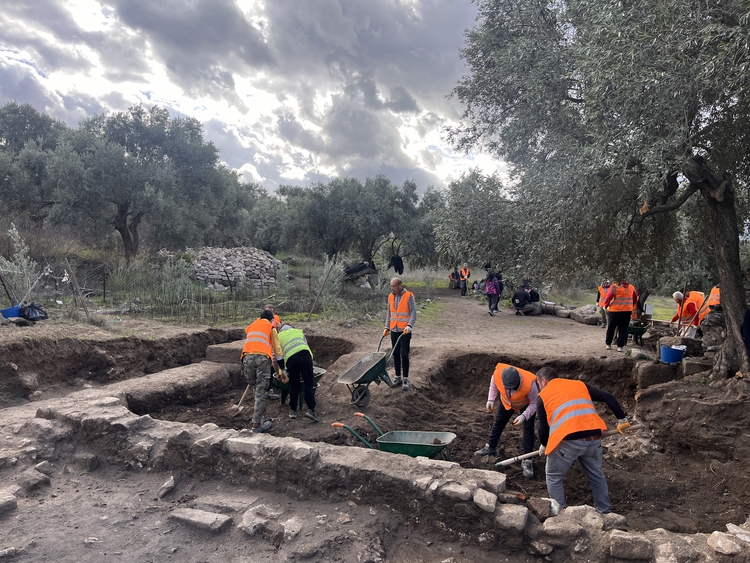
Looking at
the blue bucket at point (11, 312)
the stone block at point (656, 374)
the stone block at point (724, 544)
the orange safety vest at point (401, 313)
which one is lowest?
the stone block at point (724, 544)

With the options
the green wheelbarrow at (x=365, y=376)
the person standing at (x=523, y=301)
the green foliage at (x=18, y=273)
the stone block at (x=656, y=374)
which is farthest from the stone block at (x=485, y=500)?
the person standing at (x=523, y=301)

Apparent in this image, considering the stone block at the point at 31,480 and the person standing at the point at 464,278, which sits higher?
the person standing at the point at 464,278

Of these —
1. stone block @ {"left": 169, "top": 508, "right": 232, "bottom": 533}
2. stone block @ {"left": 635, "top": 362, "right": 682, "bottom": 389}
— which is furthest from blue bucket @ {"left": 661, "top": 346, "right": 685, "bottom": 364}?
stone block @ {"left": 169, "top": 508, "right": 232, "bottom": 533}

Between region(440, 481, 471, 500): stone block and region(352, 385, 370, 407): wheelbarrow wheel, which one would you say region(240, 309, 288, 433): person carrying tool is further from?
region(440, 481, 471, 500): stone block

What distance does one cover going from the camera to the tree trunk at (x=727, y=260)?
6348 mm

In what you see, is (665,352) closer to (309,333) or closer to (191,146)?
(309,333)

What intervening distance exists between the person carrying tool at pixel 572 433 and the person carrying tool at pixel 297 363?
325 centimetres

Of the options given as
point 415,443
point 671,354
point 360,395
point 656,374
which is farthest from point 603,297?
point 415,443

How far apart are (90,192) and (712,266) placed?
23252mm

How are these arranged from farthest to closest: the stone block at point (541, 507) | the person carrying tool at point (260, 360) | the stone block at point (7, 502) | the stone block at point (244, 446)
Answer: the person carrying tool at point (260, 360) → the stone block at point (244, 446) → the stone block at point (7, 502) → the stone block at point (541, 507)

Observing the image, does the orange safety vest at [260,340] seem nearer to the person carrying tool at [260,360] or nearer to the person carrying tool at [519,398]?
the person carrying tool at [260,360]

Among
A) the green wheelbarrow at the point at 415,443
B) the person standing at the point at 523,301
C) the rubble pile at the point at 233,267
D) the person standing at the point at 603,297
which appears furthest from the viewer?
the rubble pile at the point at 233,267

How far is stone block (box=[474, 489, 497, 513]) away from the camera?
146 inches

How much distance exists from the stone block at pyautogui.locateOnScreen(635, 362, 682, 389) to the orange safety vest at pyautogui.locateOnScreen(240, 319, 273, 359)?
20.2 feet
